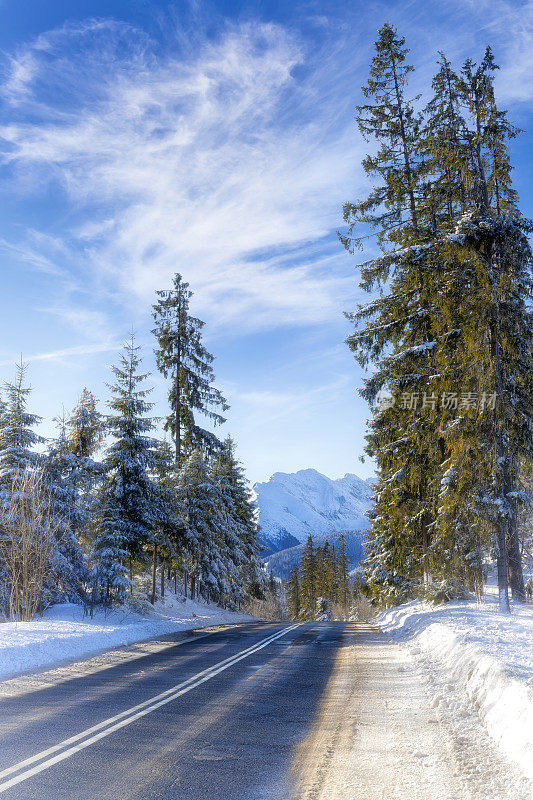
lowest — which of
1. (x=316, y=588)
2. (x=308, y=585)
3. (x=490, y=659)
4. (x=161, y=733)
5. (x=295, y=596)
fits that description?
(x=295, y=596)

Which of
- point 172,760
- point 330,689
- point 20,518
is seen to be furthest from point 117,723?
point 20,518

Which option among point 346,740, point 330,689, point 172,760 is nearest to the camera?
point 172,760

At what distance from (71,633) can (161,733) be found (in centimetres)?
938

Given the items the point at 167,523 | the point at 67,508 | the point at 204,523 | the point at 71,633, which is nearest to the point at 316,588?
the point at 204,523

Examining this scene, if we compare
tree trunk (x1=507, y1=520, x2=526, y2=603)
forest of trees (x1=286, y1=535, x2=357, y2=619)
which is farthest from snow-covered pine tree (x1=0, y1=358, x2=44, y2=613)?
forest of trees (x1=286, y1=535, x2=357, y2=619)

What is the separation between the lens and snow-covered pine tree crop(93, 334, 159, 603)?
2061cm

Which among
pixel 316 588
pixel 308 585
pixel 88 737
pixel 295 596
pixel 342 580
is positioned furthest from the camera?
pixel 342 580

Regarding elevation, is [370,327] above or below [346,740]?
above

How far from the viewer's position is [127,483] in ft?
72.7

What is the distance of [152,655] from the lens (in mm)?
13047

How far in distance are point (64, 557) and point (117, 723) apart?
15.3 metres

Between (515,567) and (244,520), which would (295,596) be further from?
(515,567)

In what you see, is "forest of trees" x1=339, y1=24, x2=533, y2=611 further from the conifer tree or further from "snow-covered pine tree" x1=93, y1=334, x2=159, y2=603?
the conifer tree

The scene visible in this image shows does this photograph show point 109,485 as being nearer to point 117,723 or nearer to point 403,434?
point 403,434
